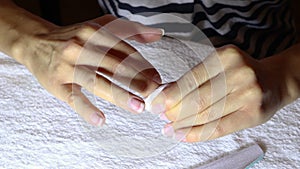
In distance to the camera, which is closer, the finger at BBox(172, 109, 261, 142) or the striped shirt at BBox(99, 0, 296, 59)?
the finger at BBox(172, 109, 261, 142)

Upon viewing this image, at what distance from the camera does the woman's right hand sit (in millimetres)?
517

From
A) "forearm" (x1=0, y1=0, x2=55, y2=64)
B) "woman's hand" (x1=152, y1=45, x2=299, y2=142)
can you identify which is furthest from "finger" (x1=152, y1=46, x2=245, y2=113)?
"forearm" (x1=0, y1=0, x2=55, y2=64)

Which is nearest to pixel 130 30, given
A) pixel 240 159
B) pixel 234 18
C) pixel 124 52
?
pixel 124 52

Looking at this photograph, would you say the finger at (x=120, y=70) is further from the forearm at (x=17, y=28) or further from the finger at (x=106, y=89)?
the forearm at (x=17, y=28)

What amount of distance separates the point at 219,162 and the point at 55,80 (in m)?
0.17

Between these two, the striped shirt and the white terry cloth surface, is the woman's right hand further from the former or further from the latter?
the striped shirt

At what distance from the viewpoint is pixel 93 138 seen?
0.59 m

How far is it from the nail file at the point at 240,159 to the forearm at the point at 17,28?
0.22m

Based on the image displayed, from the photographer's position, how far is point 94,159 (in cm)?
59

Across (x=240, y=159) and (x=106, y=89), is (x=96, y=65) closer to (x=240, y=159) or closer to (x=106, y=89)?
(x=106, y=89)

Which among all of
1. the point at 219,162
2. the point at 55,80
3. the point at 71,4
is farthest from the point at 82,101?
the point at 71,4

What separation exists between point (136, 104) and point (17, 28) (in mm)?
208

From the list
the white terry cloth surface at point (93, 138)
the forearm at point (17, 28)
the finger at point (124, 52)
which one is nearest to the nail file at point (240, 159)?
the white terry cloth surface at point (93, 138)

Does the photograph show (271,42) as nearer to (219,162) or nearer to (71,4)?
(219,162)
